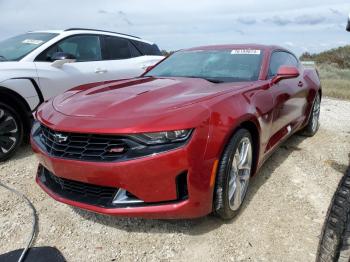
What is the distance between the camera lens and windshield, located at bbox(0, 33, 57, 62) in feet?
15.4

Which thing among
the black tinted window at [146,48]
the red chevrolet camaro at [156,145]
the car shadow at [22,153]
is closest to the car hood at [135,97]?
the red chevrolet camaro at [156,145]

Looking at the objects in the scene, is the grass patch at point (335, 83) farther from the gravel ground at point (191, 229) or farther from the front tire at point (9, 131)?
the front tire at point (9, 131)

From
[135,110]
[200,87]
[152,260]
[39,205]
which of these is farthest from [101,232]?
[200,87]

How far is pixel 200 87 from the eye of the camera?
3111 millimetres

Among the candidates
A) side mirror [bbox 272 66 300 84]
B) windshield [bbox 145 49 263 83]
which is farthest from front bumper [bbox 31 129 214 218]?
side mirror [bbox 272 66 300 84]

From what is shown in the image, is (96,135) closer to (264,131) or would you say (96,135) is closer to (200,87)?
(200,87)

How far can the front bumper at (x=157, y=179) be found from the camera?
2352 millimetres

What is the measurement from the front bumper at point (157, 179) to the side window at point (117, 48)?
3464mm

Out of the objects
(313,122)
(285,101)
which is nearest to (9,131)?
(285,101)

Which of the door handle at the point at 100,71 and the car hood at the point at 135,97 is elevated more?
the car hood at the point at 135,97

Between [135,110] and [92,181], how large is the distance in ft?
1.85

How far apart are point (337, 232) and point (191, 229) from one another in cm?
124

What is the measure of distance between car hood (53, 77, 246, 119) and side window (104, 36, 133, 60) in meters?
Result: 2.32

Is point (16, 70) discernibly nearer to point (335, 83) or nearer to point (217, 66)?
point (217, 66)
